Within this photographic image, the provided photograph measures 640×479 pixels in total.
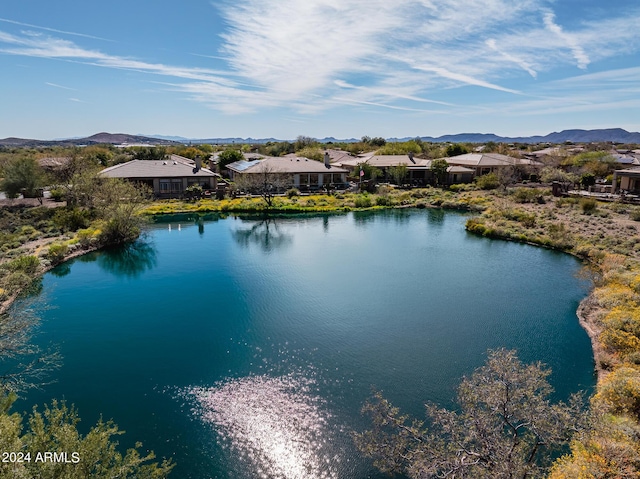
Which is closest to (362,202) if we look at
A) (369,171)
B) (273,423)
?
(369,171)

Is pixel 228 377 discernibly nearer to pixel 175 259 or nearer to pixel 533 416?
pixel 533 416

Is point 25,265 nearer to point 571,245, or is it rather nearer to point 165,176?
point 165,176

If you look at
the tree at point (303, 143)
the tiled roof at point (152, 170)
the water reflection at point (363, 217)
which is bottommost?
the water reflection at point (363, 217)

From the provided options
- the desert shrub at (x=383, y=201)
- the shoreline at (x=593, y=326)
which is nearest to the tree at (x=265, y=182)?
the desert shrub at (x=383, y=201)

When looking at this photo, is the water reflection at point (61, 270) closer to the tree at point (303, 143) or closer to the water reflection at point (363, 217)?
the water reflection at point (363, 217)

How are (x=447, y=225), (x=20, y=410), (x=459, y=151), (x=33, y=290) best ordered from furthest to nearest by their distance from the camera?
(x=459, y=151) → (x=447, y=225) → (x=33, y=290) → (x=20, y=410)

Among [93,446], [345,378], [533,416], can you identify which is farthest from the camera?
[345,378]

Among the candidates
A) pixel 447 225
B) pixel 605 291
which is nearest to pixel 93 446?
pixel 605 291
